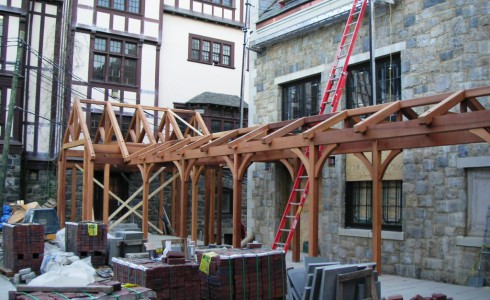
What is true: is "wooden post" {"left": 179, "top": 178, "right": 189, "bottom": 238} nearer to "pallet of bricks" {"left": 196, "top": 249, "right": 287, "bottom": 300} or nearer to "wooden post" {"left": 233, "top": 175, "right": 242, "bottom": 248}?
"wooden post" {"left": 233, "top": 175, "right": 242, "bottom": 248}

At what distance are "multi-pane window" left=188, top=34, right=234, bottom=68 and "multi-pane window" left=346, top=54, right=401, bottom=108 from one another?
14.8m

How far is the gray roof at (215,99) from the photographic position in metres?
25.6

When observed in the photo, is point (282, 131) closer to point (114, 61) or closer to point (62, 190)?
point (62, 190)

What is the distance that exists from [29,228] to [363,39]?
8388 millimetres

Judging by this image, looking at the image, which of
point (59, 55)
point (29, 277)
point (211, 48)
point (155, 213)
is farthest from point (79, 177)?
point (29, 277)

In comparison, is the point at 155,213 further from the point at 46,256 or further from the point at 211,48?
the point at 46,256

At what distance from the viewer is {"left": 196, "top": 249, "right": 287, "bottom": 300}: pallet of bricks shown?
744 cm

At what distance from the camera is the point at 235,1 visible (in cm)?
2762

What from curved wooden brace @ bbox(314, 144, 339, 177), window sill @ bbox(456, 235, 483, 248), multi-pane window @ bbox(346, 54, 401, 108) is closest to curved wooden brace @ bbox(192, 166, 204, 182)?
multi-pane window @ bbox(346, 54, 401, 108)

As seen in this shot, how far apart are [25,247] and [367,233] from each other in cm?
721

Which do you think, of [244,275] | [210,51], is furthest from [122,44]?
[244,275]

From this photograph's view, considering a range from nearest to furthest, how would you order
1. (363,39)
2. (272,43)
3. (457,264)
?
(457,264)
(363,39)
(272,43)

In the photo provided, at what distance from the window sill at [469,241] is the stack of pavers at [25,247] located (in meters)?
8.34

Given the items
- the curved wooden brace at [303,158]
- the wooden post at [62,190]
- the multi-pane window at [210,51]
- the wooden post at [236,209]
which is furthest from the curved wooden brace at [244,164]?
the multi-pane window at [210,51]
